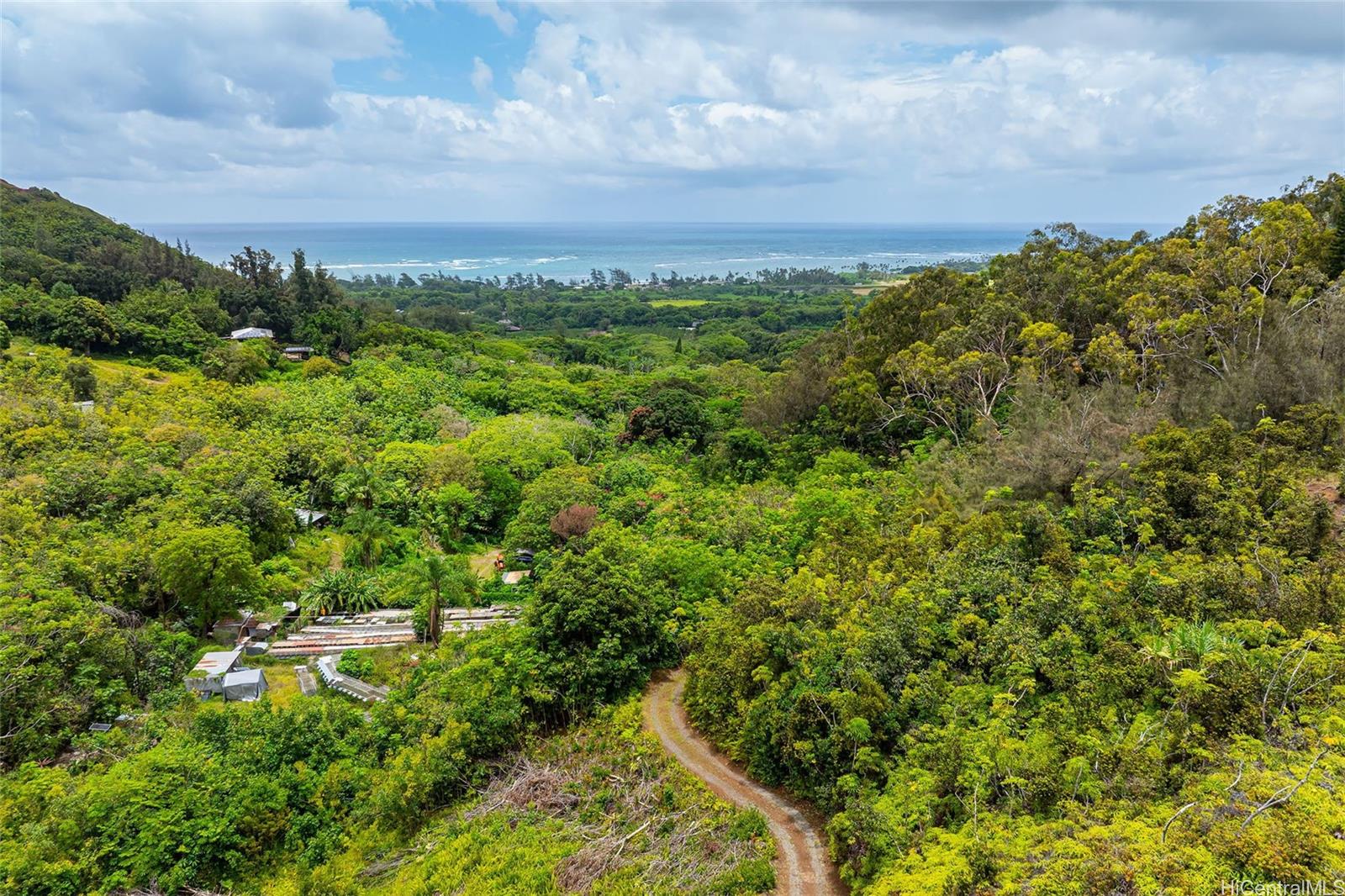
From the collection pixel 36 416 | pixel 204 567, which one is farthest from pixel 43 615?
pixel 36 416

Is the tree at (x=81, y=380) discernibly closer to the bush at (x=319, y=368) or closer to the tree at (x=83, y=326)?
the tree at (x=83, y=326)

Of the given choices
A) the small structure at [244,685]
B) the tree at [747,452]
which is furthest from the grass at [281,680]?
the tree at [747,452]

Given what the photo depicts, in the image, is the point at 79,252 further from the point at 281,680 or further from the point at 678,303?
the point at 678,303

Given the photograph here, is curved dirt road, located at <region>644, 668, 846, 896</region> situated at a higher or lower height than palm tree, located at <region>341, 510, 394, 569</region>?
lower

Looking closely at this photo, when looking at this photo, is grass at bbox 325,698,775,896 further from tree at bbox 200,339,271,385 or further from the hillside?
the hillside

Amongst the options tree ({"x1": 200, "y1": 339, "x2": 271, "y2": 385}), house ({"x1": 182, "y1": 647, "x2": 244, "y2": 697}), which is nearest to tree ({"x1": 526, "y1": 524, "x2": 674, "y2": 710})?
house ({"x1": 182, "y1": 647, "x2": 244, "y2": 697})

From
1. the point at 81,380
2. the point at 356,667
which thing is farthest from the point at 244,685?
the point at 81,380

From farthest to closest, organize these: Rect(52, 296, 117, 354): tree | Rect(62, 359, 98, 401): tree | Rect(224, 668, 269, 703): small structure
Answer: Rect(52, 296, 117, 354): tree
Rect(62, 359, 98, 401): tree
Rect(224, 668, 269, 703): small structure
